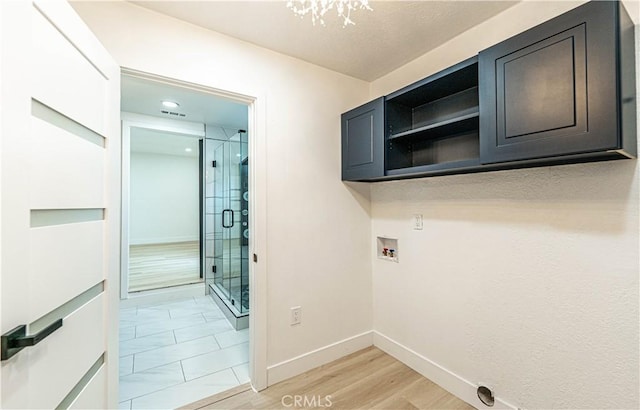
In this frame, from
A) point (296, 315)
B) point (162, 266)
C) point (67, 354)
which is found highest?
point (67, 354)

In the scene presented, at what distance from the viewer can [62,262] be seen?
3.39 ft

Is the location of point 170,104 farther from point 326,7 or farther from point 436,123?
point 436,123

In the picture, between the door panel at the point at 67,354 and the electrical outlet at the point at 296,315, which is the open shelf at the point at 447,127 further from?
the door panel at the point at 67,354

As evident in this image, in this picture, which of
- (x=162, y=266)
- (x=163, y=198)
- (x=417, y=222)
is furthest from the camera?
(x=163, y=198)

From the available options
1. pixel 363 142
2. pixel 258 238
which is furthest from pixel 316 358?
pixel 363 142

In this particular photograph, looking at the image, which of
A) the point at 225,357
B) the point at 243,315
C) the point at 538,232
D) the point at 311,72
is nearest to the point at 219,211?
the point at 243,315

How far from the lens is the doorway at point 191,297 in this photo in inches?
78.8

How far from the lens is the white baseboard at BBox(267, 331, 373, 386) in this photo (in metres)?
2.03

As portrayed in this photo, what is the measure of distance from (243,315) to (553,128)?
9.73ft

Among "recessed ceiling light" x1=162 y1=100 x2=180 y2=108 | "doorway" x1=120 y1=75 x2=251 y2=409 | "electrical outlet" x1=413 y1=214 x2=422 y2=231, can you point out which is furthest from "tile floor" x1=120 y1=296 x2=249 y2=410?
"recessed ceiling light" x1=162 y1=100 x2=180 y2=108

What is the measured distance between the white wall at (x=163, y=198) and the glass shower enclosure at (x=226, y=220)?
9.90ft

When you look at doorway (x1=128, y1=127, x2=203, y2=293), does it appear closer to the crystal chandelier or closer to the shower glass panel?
the shower glass panel

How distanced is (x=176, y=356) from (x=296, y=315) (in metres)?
1.18

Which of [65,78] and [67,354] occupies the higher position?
[65,78]
